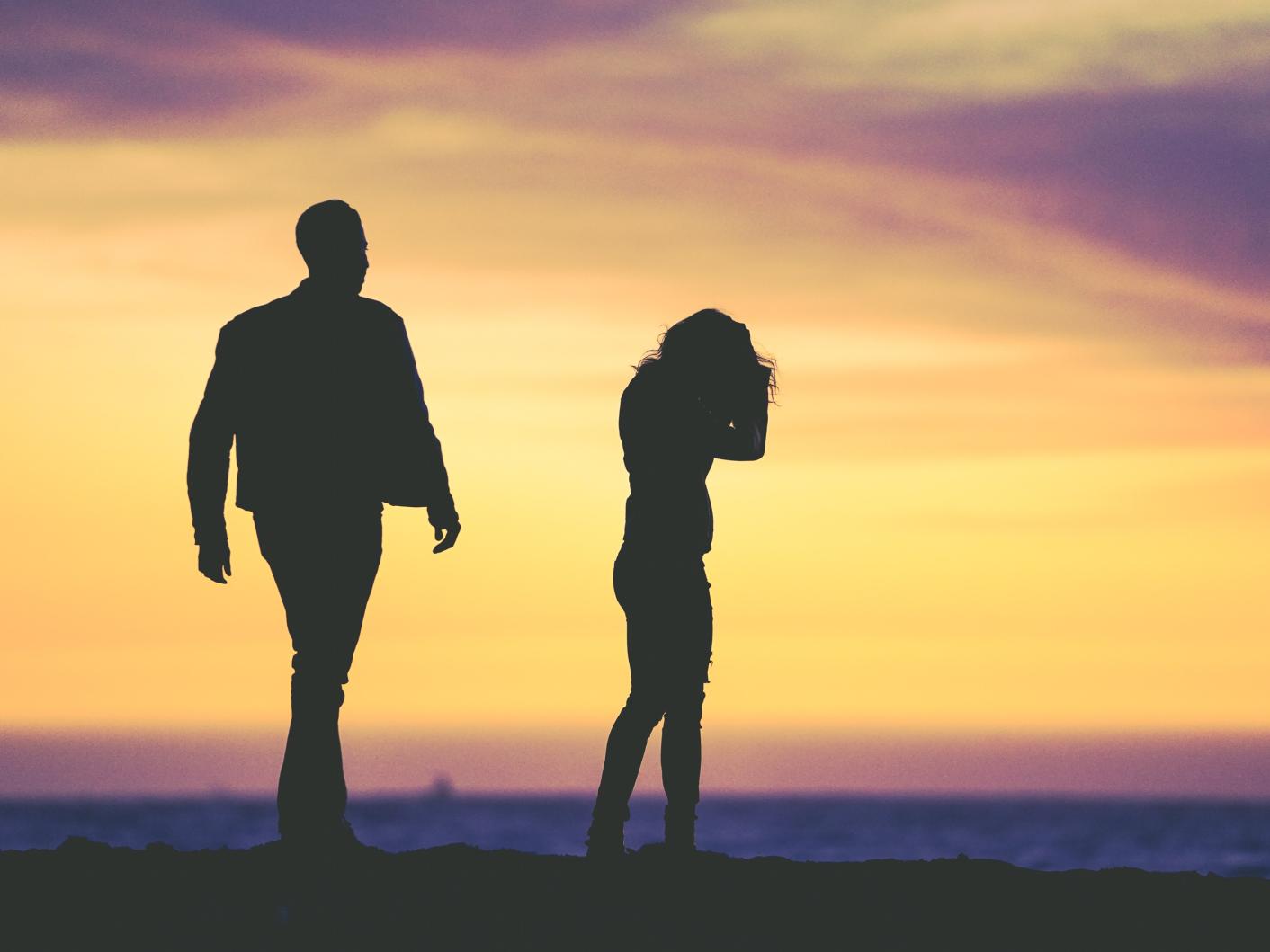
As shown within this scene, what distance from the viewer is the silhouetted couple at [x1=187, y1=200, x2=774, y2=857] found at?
7242mm

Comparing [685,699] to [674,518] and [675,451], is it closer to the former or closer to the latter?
[674,518]

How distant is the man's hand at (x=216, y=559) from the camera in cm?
730

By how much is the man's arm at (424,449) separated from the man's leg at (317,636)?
0.29 meters

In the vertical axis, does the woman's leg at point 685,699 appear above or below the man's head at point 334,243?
below

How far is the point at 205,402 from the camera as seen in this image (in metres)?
7.35

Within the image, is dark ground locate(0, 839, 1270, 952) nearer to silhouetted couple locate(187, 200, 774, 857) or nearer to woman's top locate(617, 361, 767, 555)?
silhouetted couple locate(187, 200, 774, 857)

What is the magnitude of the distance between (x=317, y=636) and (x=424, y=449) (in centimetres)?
86

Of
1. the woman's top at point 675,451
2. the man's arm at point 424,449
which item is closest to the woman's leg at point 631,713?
the woman's top at point 675,451

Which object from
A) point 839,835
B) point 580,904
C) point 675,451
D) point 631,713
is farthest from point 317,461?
point 839,835

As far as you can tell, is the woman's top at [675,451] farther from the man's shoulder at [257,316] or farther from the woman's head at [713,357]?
the man's shoulder at [257,316]

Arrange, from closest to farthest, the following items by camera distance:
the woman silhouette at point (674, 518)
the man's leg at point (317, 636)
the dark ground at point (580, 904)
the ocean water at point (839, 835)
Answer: the dark ground at point (580, 904) < the man's leg at point (317, 636) < the woman silhouette at point (674, 518) < the ocean water at point (839, 835)

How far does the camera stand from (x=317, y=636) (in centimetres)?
721

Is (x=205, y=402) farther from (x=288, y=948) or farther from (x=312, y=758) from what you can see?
(x=288, y=948)

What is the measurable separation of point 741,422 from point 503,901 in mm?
2092
